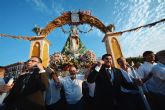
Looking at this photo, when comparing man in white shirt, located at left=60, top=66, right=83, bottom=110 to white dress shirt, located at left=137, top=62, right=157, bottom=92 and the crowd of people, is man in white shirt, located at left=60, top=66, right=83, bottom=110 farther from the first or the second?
white dress shirt, located at left=137, top=62, right=157, bottom=92

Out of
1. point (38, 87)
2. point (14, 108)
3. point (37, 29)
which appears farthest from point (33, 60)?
point (37, 29)

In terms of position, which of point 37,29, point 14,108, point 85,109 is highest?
point 37,29

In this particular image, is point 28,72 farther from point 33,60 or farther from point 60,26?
point 60,26

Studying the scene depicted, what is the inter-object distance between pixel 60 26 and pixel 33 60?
1016 centimetres

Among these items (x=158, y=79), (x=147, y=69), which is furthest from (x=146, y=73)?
(x=158, y=79)

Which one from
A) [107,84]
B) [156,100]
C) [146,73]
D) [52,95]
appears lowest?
[156,100]

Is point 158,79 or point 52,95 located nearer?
point 158,79

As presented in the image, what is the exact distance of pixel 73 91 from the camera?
11.0ft

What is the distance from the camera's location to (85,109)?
3555 mm

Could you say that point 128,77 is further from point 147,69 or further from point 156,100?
point 156,100

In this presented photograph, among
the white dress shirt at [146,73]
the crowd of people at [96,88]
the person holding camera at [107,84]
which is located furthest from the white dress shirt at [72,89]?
the white dress shirt at [146,73]

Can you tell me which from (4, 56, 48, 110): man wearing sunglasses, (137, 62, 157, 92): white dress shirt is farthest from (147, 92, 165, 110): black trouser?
(4, 56, 48, 110): man wearing sunglasses

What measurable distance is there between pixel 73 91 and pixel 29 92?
3.92 feet

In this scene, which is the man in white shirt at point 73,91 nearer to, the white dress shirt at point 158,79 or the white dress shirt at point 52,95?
the white dress shirt at point 52,95
